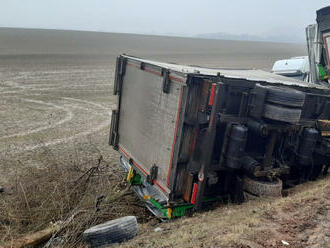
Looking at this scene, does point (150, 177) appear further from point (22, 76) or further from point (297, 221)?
point (22, 76)

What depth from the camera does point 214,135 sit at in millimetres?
4465

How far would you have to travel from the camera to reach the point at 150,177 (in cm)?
505

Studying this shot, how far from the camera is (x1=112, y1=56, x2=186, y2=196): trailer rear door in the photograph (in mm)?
4602

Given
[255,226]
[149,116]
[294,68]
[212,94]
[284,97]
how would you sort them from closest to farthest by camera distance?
[255,226] → [212,94] → [284,97] → [149,116] → [294,68]

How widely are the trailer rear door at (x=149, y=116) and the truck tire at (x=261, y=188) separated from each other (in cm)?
122

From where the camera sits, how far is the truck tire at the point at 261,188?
16.3ft

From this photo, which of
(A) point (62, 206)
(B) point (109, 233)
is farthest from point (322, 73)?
(A) point (62, 206)

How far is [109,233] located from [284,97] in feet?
9.56

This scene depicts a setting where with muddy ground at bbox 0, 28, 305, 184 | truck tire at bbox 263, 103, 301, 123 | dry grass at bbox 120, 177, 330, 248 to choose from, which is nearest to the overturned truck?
truck tire at bbox 263, 103, 301, 123

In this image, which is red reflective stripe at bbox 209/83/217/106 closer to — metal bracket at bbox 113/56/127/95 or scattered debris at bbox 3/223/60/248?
metal bracket at bbox 113/56/127/95

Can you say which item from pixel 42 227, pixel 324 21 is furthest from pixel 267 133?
pixel 324 21

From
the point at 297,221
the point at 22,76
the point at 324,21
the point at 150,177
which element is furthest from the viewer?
the point at 22,76

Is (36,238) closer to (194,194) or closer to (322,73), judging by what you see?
(194,194)

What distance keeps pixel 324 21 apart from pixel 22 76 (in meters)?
19.0
